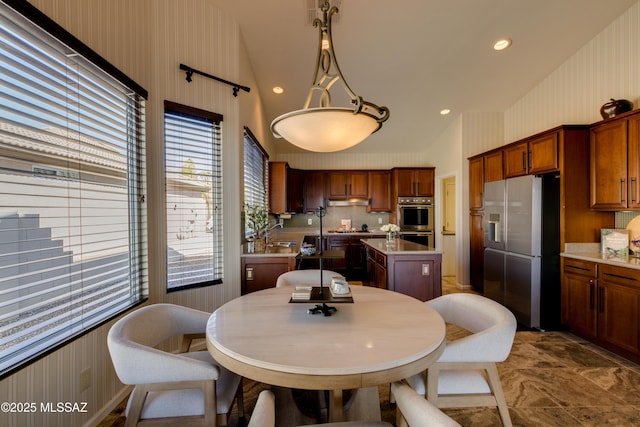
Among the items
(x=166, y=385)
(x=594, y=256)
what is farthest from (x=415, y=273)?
(x=166, y=385)

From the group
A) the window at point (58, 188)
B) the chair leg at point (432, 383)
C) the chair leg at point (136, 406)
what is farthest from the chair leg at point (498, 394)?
the window at point (58, 188)

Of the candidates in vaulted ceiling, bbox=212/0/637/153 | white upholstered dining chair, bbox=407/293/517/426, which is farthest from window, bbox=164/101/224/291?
white upholstered dining chair, bbox=407/293/517/426

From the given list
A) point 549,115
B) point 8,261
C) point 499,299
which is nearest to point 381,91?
point 549,115

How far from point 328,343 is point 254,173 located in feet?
10.0

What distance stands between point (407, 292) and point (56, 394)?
9.88 feet

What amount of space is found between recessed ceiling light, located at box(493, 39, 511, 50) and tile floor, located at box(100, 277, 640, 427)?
3389mm

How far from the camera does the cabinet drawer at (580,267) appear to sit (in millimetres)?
2633

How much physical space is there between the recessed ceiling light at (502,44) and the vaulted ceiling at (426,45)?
0.07 metres

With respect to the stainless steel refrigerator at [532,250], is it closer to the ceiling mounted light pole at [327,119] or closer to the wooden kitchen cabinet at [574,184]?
the wooden kitchen cabinet at [574,184]

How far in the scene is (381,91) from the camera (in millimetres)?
4152

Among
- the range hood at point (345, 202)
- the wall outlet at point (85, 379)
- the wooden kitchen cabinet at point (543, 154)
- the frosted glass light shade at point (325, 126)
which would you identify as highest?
the wooden kitchen cabinet at point (543, 154)

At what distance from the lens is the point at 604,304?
2527 millimetres

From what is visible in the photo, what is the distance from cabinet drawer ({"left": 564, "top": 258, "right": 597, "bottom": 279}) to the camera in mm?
2633

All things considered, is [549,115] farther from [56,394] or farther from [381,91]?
[56,394]
